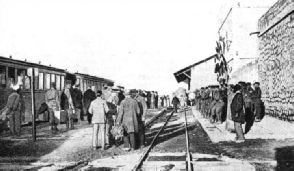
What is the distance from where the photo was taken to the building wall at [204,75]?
136 ft

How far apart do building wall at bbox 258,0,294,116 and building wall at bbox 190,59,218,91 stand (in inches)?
813

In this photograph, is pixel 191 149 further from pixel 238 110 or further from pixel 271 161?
pixel 271 161

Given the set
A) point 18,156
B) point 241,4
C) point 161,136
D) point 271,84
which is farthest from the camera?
point 241,4

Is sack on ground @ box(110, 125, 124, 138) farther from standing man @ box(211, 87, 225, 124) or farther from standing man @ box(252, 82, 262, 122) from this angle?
standing man @ box(252, 82, 262, 122)

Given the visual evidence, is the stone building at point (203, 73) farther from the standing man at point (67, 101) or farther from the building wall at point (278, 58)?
the standing man at point (67, 101)

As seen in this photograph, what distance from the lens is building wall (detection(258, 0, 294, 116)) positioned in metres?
14.8

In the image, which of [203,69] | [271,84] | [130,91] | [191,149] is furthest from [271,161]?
[203,69]

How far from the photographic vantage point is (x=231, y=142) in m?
10.9

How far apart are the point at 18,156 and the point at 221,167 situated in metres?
4.94

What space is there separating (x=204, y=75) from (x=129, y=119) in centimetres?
3274

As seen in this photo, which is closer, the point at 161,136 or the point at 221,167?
the point at 221,167

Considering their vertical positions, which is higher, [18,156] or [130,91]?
[130,91]

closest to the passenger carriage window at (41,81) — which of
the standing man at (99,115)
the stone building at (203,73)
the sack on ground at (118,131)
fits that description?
the standing man at (99,115)

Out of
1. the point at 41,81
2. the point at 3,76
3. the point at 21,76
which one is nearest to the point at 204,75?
the point at 41,81
